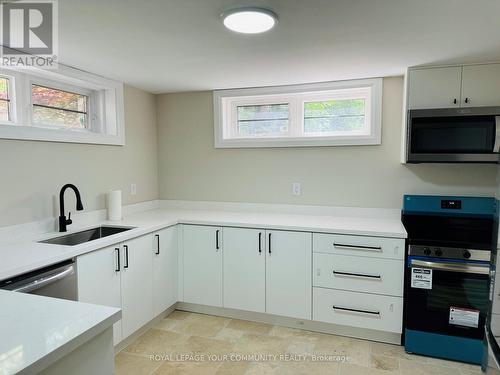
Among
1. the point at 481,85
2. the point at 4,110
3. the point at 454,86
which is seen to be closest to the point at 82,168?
the point at 4,110

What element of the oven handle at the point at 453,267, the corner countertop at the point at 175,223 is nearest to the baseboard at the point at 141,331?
the corner countertop at the point at 175,223

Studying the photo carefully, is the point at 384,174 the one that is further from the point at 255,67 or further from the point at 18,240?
the point at 18,240

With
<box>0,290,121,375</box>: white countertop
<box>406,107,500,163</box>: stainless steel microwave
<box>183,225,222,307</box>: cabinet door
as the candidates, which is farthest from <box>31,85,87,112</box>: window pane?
<box>406,107,500,163</box>: stainless steel microwave

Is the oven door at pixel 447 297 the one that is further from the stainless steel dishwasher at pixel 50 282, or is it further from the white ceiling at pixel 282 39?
the stainless steel dishwasher at pixel 50 282

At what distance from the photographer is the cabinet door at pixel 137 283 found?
2420 millimetres

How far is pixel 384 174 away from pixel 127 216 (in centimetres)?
233

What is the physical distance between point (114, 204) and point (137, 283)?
0.75 m

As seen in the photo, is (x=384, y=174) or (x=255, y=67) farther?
(x=384, y=174)

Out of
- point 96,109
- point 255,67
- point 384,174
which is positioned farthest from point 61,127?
point 384,174

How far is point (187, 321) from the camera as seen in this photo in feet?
9.62

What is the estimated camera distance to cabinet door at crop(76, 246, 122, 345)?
2064 mm

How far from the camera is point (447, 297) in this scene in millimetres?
2326

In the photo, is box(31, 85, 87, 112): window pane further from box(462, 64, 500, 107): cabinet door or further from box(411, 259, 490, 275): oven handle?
box(462, 64, 500, 107): cabinet door

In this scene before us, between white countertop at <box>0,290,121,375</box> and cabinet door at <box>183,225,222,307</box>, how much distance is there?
5.71 feet
